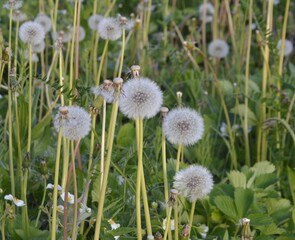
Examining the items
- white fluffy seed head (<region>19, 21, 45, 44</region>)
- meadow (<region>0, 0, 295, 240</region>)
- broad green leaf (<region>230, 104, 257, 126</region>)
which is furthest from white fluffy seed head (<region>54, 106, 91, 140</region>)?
broad green leaf (<region>230, 104, 257, 126</region>)

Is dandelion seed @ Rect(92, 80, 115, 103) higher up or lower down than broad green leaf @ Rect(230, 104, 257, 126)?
higher up

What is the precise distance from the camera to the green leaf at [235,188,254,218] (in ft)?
6.67

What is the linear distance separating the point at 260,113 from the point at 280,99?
0.14 m

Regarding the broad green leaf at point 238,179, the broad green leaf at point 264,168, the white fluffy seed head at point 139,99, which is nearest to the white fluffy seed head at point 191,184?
the white fluffy seed head at point 139,99

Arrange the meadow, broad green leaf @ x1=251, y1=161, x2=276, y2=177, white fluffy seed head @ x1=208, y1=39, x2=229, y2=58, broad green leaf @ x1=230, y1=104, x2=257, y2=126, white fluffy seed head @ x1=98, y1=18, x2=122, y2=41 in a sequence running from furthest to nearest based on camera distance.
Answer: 1. white fluffy seed head @ x1=208, y1=39, x2=229, y2=58
2. broad green leaf @ x1=230, y1=104, x2=257, y2=126
3. broad green leaf @ x1=251, y1=161, x2=276, y2=177
4. white fluffy seed head @ x1=98, y1=18, x2=122, y2=41
5. the meadow

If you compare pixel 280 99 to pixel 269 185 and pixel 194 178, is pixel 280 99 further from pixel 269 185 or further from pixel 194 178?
pixel 194 178

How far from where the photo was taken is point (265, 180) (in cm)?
226

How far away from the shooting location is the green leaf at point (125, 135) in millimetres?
2412

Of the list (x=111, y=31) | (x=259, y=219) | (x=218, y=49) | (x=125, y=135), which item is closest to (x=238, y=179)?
(x=259, y=219)

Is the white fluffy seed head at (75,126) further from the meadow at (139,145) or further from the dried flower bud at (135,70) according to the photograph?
the dried flower bud at (135,70)

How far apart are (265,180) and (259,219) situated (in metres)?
0.31

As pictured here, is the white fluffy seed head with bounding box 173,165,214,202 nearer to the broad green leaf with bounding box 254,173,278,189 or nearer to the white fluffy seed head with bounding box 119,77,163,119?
the white fluffy seed head with bounding box 119,77,163,119

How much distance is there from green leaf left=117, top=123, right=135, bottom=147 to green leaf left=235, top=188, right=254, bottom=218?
19.6 inches

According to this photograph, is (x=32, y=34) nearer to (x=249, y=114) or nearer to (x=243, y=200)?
(x=243, y=200)
